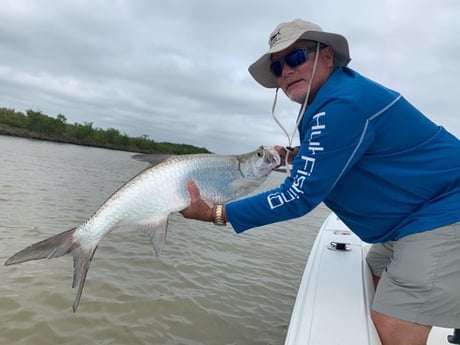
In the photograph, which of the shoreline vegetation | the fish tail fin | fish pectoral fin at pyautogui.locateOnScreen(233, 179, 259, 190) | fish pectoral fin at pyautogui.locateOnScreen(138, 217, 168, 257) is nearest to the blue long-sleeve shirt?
fish pectoral fin at pyautogui.locateOnScreen(233, 179, 259, 190)

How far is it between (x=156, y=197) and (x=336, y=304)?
159 cm

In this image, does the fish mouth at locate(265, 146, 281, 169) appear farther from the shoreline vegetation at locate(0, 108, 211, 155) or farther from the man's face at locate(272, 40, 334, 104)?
the shoreline vegetation at locate(0, 108, 211, 155)

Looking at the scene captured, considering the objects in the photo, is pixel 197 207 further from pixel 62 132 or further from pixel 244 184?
pixel 62 132

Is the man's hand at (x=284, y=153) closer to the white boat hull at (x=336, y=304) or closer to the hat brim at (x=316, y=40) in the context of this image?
the hat brim at (x=316, y=40)

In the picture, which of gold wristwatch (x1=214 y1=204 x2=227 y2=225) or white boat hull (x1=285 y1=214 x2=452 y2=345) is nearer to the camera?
white boat hull (x1=285 y1=214 x2=452 y2=345)

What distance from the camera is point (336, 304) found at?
9.23ft

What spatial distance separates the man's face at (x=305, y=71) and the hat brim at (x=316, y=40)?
0.05 m

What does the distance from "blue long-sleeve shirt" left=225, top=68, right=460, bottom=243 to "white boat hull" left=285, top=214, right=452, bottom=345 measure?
0.67m

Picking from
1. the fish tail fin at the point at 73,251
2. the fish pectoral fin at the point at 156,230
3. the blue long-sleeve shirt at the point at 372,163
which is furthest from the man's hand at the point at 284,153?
the fish tail fin at the point at 73,251

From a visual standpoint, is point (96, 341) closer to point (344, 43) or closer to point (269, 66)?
point (269, 66)

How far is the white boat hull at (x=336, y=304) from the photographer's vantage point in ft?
7.82

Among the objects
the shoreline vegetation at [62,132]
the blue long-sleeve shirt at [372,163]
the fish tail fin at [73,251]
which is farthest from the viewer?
the shoreline vegetation at [62,132]

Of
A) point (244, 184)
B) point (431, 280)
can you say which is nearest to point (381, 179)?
point (431, 280)

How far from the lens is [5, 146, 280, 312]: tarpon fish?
2342 millimetres
